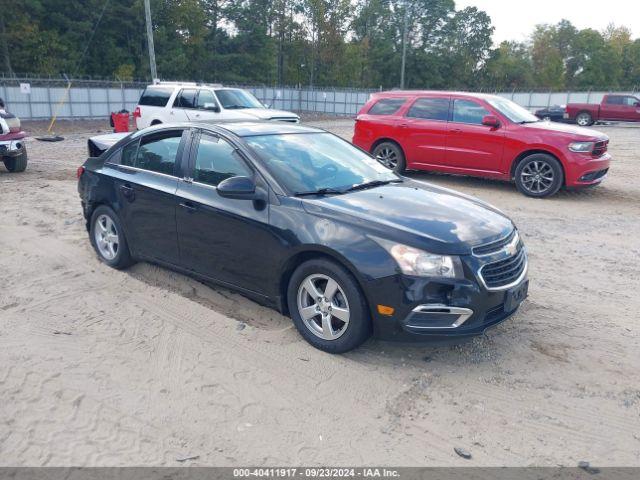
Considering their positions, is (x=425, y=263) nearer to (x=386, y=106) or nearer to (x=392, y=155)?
(x=392, y=155)

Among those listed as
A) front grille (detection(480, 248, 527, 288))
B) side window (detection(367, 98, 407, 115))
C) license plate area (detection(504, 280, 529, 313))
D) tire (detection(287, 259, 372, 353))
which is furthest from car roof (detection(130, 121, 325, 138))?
side window (detection(367, 98, 407, 115))

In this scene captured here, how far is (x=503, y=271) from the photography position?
4035 mm

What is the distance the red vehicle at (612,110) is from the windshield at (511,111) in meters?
21.9

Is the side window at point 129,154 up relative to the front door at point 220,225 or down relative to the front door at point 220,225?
up

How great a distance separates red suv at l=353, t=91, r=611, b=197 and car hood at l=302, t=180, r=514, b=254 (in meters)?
5.84

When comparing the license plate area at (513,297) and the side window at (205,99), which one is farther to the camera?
the side window at (205,99)

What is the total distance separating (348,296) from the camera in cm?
392

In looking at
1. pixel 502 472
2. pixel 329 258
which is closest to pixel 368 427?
pixel 502 472

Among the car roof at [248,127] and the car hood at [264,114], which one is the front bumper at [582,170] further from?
the car hood at [264,114]

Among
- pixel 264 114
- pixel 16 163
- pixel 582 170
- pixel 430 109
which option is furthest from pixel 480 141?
pixel 16 163

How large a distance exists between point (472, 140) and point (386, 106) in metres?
2.19

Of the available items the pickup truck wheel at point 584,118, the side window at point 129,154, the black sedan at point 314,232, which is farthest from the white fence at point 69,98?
the black sedan at point 314,232

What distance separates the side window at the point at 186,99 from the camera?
1526 centimetres

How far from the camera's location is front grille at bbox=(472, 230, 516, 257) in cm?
390
